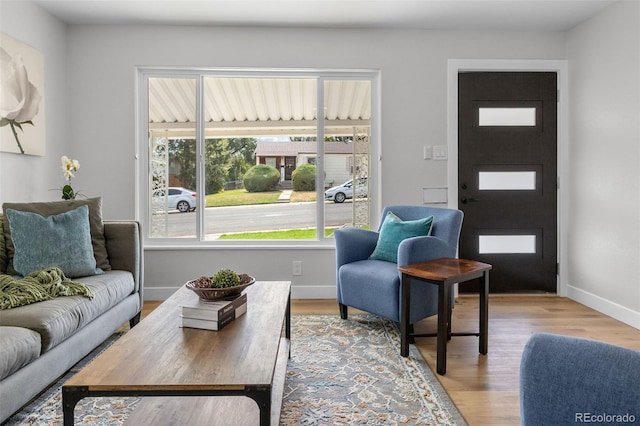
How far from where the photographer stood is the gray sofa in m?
1.62

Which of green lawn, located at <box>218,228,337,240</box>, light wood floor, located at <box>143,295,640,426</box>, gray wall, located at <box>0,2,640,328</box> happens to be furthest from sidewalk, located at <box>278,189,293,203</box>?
light wood floor, located at <box>143,295,640,426</box>

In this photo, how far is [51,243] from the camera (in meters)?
2.43

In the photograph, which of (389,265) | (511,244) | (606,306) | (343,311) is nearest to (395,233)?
(389,265)

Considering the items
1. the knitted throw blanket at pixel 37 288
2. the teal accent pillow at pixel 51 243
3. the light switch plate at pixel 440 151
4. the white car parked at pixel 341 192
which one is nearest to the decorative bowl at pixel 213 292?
the knitted throw blanket at pixel 37 288

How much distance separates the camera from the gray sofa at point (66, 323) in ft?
5.32

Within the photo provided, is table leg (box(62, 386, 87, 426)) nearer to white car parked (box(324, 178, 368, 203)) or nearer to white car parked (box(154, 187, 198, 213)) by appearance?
white car parked (box(154, 187, 198, 213))

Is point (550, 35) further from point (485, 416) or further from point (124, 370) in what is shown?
point (124, 370)

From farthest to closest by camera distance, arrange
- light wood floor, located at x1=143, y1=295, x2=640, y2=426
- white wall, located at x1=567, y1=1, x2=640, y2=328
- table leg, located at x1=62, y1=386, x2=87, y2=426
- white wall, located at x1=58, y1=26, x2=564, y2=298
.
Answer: white wall, located at x1=58, y1=26, x2=564, y2=298 < white wall, located at x1=567, y1=1, x2=640, y2=328 < light wood floor, located at x1=143, y1=295, x2=640, y2=426 < table leg, located at x1=62, y1=386, x2=87, y2=426

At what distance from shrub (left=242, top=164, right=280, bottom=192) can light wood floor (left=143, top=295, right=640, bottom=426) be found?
3.55ft

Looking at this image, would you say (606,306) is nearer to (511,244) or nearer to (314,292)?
(511,244)

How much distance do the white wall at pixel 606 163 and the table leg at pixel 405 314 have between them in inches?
73.0

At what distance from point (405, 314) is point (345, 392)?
62 centimetres

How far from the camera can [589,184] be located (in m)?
3.49

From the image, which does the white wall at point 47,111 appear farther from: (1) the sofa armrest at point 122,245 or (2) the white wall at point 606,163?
(2) the white wall at point 606,163
